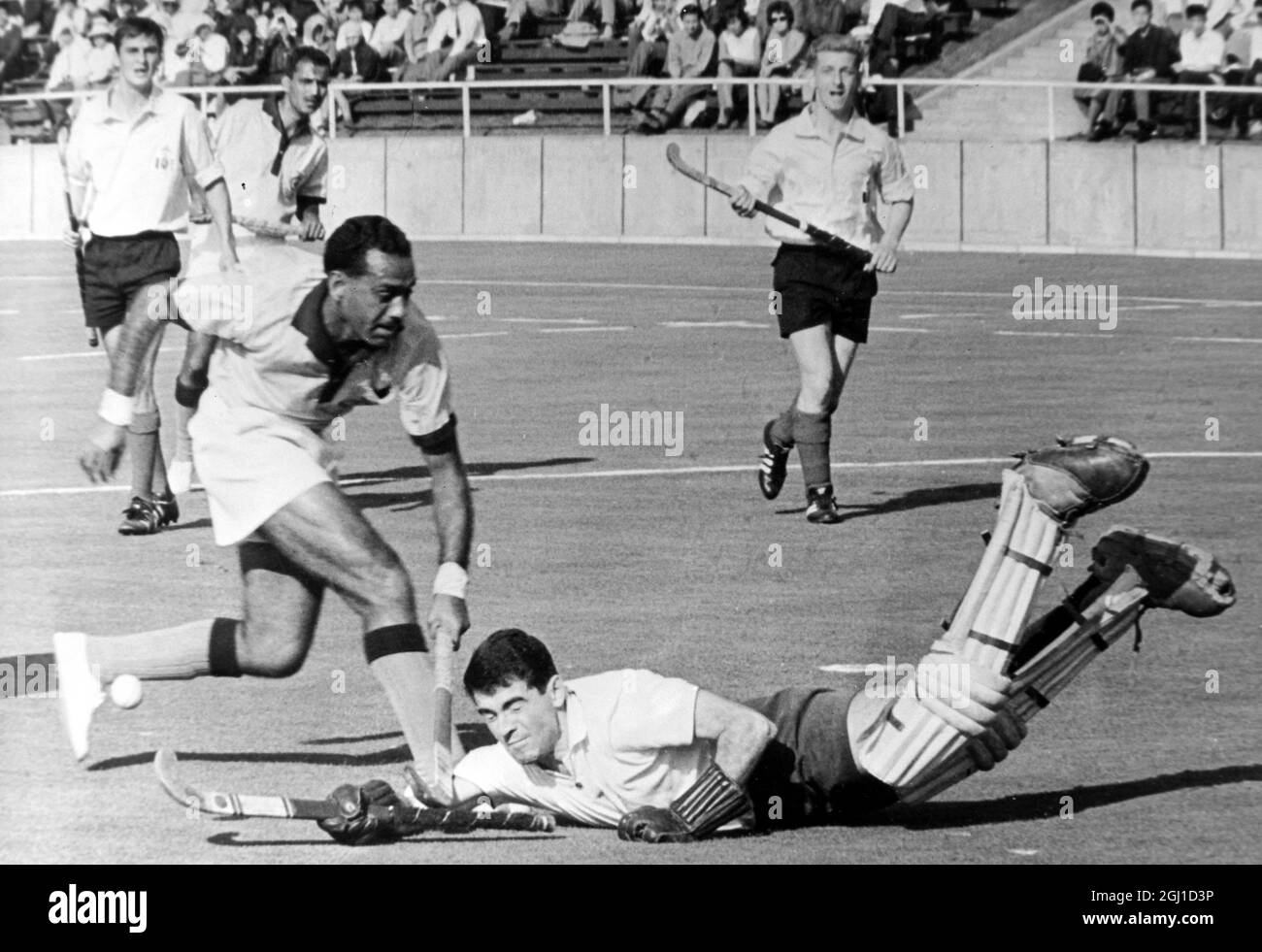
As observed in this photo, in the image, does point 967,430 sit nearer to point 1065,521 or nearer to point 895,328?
point 895,328

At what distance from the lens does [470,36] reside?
1239 inches

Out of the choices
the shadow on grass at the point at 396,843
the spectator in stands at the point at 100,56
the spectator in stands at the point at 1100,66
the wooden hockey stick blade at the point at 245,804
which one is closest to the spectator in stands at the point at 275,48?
the spectator in stands at the point at 100,56

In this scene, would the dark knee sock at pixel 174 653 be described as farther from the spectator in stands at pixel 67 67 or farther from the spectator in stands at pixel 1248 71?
the spectator in stands at pixel 67 67

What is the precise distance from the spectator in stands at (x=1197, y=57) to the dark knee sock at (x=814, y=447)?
50.8 feet

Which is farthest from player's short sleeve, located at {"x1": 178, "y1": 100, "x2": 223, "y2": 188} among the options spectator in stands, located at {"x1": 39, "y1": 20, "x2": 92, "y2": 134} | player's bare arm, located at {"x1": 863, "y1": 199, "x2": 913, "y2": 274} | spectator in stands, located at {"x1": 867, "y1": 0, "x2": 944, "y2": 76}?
spectator in stands, located at {"x1": 39, "y1": 20, "x2": 92, "y2": 134}

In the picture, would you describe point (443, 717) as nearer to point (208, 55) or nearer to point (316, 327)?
point (316, 327)

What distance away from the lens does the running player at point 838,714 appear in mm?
6898

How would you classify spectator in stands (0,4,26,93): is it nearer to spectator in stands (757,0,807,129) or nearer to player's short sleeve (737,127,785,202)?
spectator in stands (757,0,807,129)

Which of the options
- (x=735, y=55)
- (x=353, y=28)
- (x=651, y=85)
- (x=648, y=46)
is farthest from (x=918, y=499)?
(x=353, y=28)

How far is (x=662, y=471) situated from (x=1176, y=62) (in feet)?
48.0

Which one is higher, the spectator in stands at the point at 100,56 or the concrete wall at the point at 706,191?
the spectator in stands at the point at 100,56
